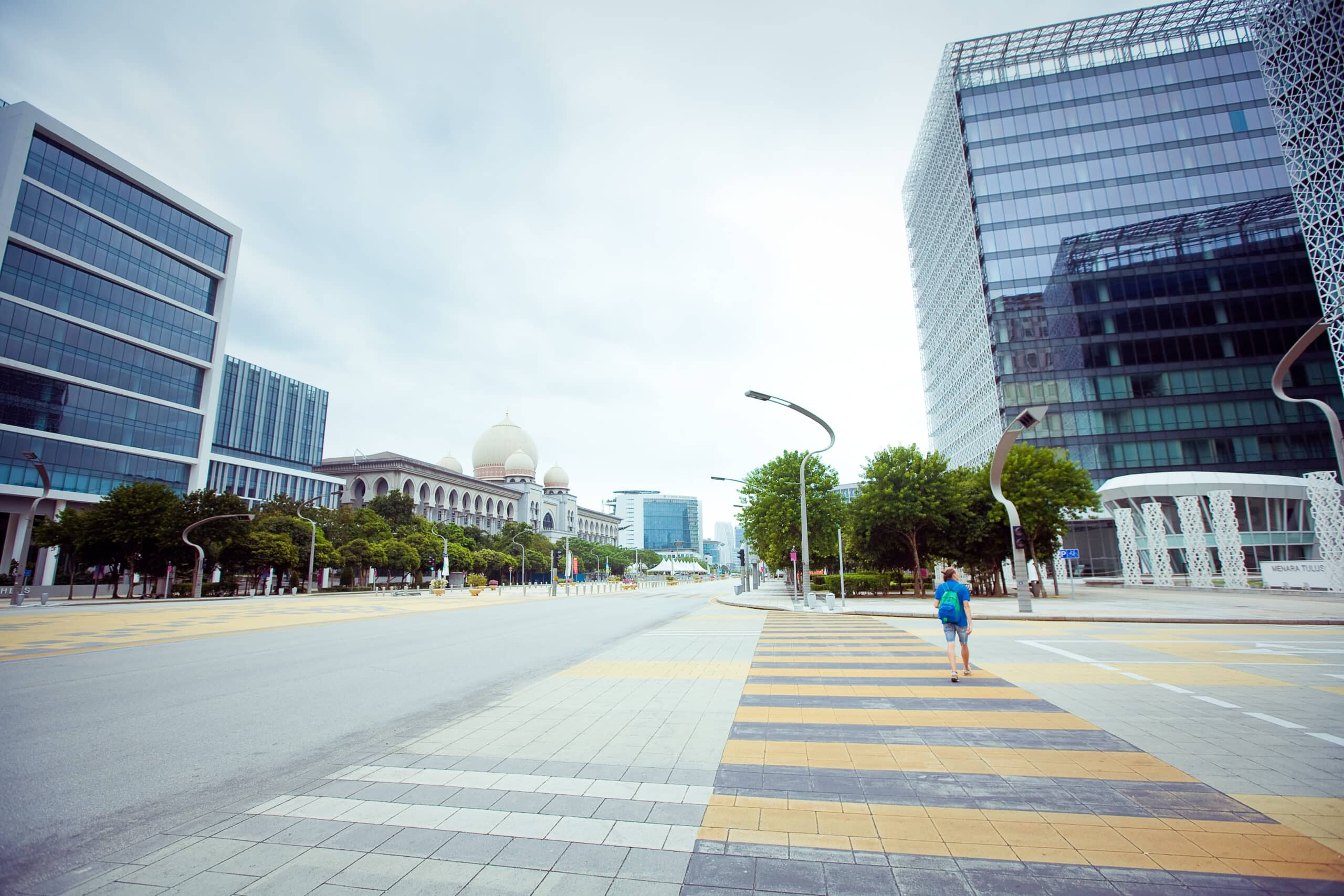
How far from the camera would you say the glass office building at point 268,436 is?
8181cm

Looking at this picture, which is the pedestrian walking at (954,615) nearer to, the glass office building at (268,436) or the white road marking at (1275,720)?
the white road marking at (1275,720)

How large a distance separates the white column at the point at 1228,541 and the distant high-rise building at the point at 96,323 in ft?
242

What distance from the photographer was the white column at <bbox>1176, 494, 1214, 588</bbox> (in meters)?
35.3

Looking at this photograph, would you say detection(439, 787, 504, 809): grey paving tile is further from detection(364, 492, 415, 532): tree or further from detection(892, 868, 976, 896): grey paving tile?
detection(364, 492, 415, 532): tree

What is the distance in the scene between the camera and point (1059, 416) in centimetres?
5700

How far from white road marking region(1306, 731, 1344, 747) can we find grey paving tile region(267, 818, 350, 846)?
28.0ft

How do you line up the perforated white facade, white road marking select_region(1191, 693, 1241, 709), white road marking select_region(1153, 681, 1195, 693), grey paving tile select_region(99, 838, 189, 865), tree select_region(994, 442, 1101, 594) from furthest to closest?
the perforated white facade, tree select_region(994, 442, 1101, 594), white road marking select_region(1153, 681, 1195, 693), white road marking select_region(1191, 693, 1241, 709), grey paving tile select_region(99, 838, 189, 865)

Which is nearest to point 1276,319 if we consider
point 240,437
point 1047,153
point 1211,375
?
point 1211,375

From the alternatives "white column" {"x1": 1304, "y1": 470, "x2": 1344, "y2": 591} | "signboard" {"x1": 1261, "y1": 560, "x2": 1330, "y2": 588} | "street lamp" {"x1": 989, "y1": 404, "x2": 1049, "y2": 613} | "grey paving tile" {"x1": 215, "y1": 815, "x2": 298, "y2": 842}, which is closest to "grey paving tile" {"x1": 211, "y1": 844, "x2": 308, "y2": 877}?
"grey paving tile" {"x1": 215, "y1": 815, "x2": 298, "y2": 842}

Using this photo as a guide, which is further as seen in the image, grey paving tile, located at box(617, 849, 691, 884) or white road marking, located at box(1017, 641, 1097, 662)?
white road marking, located at box(1017, 641, 1097, 662)

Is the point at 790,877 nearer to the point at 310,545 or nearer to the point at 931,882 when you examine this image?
the point at 931,882

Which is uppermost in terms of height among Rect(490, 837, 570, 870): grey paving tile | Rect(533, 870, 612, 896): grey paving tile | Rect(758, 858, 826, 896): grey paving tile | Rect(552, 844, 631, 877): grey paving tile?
Rect(758, 858, 826, 896): grey paving tile

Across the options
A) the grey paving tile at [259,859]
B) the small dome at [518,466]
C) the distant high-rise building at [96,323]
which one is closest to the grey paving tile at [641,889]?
the grey paving tile at [259,859]

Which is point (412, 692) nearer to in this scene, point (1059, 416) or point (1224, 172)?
point (1059, 416)
